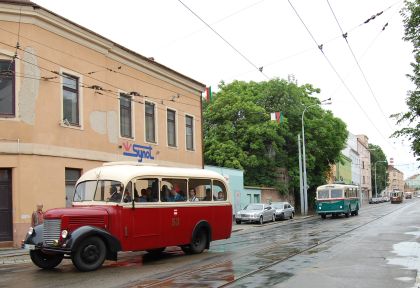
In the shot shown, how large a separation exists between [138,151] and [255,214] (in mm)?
11100

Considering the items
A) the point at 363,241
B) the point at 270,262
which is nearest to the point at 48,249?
the point at 270,262

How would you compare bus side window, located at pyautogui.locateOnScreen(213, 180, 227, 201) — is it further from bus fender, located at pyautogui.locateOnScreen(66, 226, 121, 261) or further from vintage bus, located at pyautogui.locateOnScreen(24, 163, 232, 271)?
bus fender, located at pyautogui.locateOnScreen(66, 226, 121, 261)

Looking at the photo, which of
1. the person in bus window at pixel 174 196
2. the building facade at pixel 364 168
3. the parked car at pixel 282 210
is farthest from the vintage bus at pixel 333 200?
the building facade at pixel 364 168

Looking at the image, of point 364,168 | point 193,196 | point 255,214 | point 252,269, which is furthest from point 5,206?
point 364,168

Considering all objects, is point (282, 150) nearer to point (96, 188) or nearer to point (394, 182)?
point (96, 188)

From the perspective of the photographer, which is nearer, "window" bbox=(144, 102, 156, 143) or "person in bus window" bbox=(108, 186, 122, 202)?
"person in bus window" bbox=(108, 186, 122, 202)

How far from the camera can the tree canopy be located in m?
45.2

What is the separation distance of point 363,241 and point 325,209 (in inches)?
891

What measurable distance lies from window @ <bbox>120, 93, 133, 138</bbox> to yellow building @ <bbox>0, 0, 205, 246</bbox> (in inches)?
1.9

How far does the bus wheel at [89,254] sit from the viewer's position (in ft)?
38.0

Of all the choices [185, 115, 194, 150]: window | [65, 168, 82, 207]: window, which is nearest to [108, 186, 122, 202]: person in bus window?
[65, 168, 82, 207]: window

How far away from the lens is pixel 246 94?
1907 inches

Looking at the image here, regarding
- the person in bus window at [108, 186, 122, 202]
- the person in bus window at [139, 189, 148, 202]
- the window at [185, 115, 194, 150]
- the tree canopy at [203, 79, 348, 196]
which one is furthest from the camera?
the tree canopy at [203, 79, 348, 196]

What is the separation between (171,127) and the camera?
29.1m
